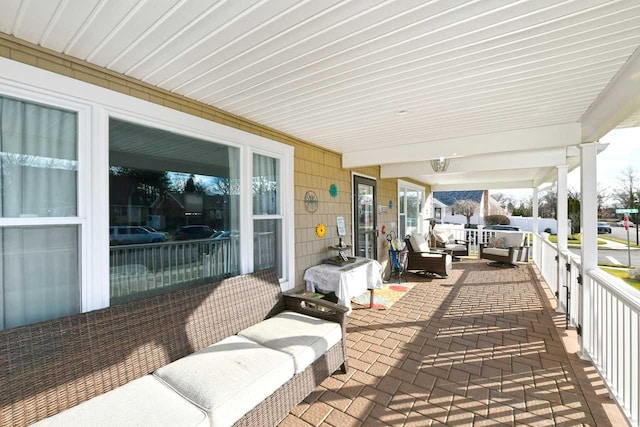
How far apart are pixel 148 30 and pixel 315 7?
39.9 inches

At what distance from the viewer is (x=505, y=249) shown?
27.2 feet

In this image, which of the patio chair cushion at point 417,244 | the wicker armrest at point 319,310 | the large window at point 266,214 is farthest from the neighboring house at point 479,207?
the wicker armrest at point 319,310

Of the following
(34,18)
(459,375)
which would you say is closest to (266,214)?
(34,18)

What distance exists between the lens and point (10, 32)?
5.90ft

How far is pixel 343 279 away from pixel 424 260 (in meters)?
3.75

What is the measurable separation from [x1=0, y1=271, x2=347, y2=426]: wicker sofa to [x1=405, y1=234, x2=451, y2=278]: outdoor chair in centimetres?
467

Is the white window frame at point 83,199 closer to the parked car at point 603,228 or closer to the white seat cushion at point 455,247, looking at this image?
the parked car at point 603,228

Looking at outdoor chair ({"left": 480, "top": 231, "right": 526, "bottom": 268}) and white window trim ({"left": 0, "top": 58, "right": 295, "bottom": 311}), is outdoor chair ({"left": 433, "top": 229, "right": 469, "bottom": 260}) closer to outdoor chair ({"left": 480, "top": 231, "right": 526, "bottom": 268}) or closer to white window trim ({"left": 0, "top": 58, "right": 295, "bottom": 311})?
outdoor chair ({"left": 480, "top": 231, "right": 526, "bottom": 268})

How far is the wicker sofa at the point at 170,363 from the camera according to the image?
1640 mm

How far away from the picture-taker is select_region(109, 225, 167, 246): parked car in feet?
7.80

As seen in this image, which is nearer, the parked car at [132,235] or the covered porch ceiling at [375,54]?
the covered porch ceiling at [375,54]

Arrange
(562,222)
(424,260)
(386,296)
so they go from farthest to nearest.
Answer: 1. (424,260)
2. (386,296)
3. (562,222)

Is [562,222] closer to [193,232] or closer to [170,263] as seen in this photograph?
[193,232]

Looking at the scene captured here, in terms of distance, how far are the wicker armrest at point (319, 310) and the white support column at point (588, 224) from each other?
2.58m
